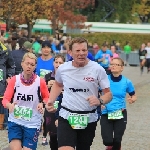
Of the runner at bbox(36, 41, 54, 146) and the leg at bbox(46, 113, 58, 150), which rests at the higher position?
the runner at bbox(36, 41, 54, 146)

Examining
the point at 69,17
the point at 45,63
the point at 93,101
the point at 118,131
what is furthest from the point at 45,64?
the point at 69,17

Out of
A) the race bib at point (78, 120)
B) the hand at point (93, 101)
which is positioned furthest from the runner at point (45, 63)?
the hand at point (93, 101)

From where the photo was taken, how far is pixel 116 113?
9062 millimetres

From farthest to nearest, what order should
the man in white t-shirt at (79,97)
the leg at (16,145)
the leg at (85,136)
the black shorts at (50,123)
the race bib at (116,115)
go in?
the race bib at (116,115) → the black shorts at (50,123) → the leg at (16,145) → the leg at (85,136) → the man in white t-shirt at (79,97)

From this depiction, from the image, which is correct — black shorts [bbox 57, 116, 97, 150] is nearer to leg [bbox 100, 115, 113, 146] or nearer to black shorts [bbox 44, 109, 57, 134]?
black shorts [bbox 44, 109, 57, 134]

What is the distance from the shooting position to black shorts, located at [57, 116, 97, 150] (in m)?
7.06

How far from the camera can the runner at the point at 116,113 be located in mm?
9062

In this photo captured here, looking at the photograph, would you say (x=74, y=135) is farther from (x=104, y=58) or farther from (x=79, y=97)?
(x=104, y=58)

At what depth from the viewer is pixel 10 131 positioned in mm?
7871

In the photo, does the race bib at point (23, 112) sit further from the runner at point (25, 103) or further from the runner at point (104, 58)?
the runner at point (104, 58)

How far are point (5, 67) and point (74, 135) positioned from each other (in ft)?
16.4

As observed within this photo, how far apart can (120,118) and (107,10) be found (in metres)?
63.1

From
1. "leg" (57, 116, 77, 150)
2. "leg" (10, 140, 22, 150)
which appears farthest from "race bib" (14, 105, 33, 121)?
"leg" (57, 116, 77, 150)

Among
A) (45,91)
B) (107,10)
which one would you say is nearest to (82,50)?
(45,91)
